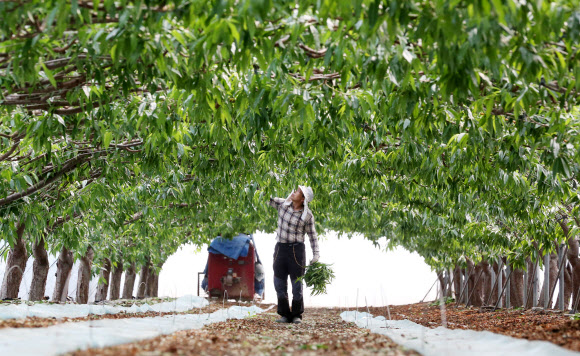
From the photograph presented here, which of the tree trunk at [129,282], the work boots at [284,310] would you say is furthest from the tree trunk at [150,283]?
the work boots at [284,310]

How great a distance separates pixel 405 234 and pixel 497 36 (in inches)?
513

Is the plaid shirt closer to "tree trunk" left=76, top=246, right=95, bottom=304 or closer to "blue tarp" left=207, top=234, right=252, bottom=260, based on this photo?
"tree trunk" left=76, top=246, right=95, bottom=304

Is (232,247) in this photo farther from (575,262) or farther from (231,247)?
(575,262)

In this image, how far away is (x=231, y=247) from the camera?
59.6ft

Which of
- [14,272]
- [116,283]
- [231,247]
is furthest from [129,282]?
[14,272]

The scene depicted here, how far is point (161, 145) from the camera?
221 inches

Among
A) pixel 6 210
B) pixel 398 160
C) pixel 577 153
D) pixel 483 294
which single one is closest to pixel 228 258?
pixel 483 294

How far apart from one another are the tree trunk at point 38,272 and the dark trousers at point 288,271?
19.6 feet

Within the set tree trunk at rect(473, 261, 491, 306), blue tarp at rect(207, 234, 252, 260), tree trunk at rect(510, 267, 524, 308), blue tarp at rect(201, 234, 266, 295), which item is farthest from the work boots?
tree trunk at rect(473, 261, 491, 306)

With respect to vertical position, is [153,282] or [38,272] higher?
[38,272]

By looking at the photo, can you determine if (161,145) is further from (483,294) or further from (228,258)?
(483,294)

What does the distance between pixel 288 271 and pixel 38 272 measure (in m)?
6.44

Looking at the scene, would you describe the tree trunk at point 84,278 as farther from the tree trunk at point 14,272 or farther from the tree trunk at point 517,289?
the tree trunk at point 517,289

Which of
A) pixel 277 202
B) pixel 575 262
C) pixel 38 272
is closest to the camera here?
pixel 277 202
